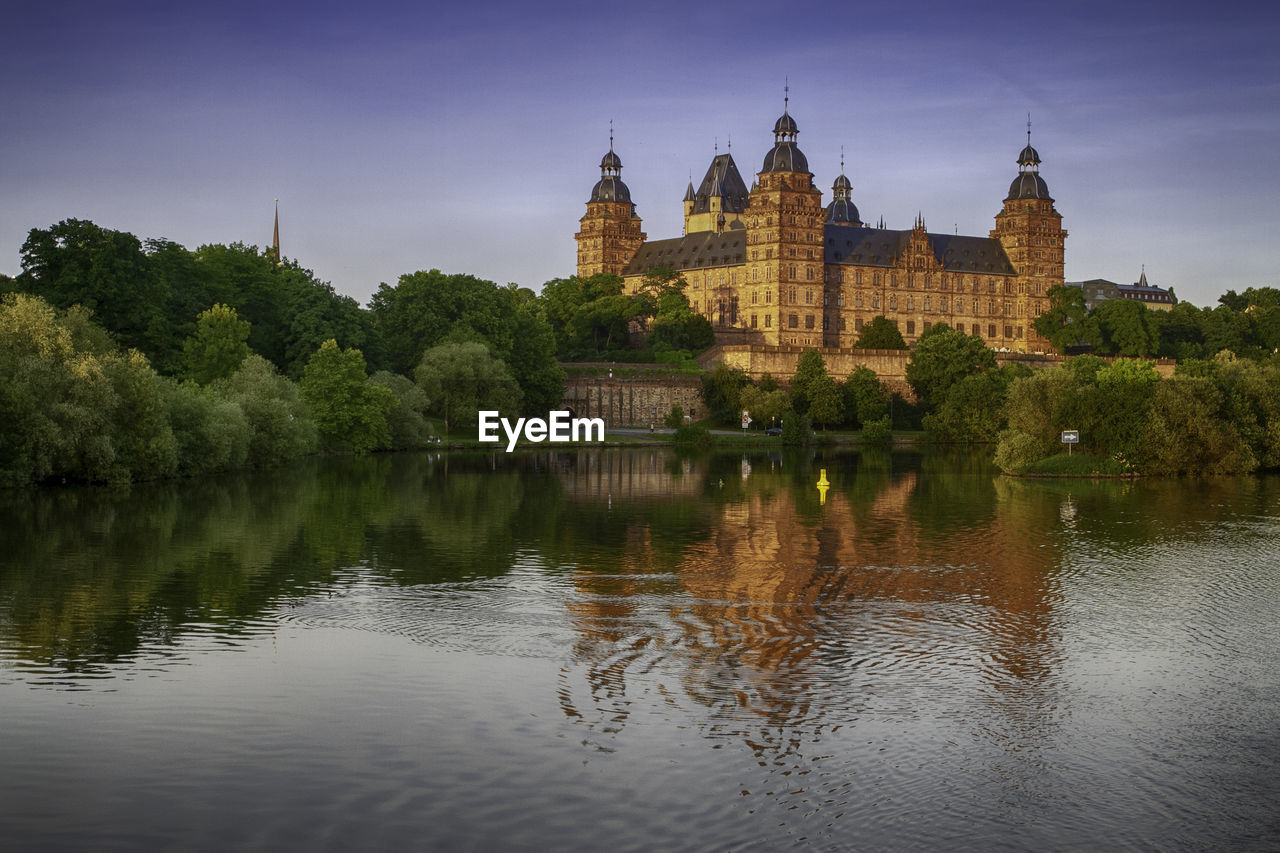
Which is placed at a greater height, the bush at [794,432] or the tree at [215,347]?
the tree at [215,347]

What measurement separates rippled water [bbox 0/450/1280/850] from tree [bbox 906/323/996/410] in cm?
7008

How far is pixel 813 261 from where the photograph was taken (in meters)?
141

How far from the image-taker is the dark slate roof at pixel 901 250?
483 ft

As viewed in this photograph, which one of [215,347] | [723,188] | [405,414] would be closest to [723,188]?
[723,188]

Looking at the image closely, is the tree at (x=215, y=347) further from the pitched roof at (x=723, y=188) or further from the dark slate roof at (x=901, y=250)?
the pitched roof at (x=723, y=188)

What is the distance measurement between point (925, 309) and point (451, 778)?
5533 inches

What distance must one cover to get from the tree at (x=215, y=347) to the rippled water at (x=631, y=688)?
31857 millimetres

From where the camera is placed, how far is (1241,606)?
24.1 metres

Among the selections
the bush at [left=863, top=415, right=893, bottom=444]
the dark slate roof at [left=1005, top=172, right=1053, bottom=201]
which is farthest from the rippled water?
the dark slate roof at [left=1005, top=172, right=1053, bottom=201]

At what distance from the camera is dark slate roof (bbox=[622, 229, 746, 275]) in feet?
479

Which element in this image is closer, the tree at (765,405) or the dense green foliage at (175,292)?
the dense green foliage at (175,292)

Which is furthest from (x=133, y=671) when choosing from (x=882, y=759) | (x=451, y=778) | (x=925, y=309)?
(x=925, y=309)

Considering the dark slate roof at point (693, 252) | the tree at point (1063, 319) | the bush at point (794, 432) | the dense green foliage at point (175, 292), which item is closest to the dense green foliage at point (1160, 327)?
the tree at point (1063, 319)

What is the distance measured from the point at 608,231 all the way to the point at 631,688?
142 metres
